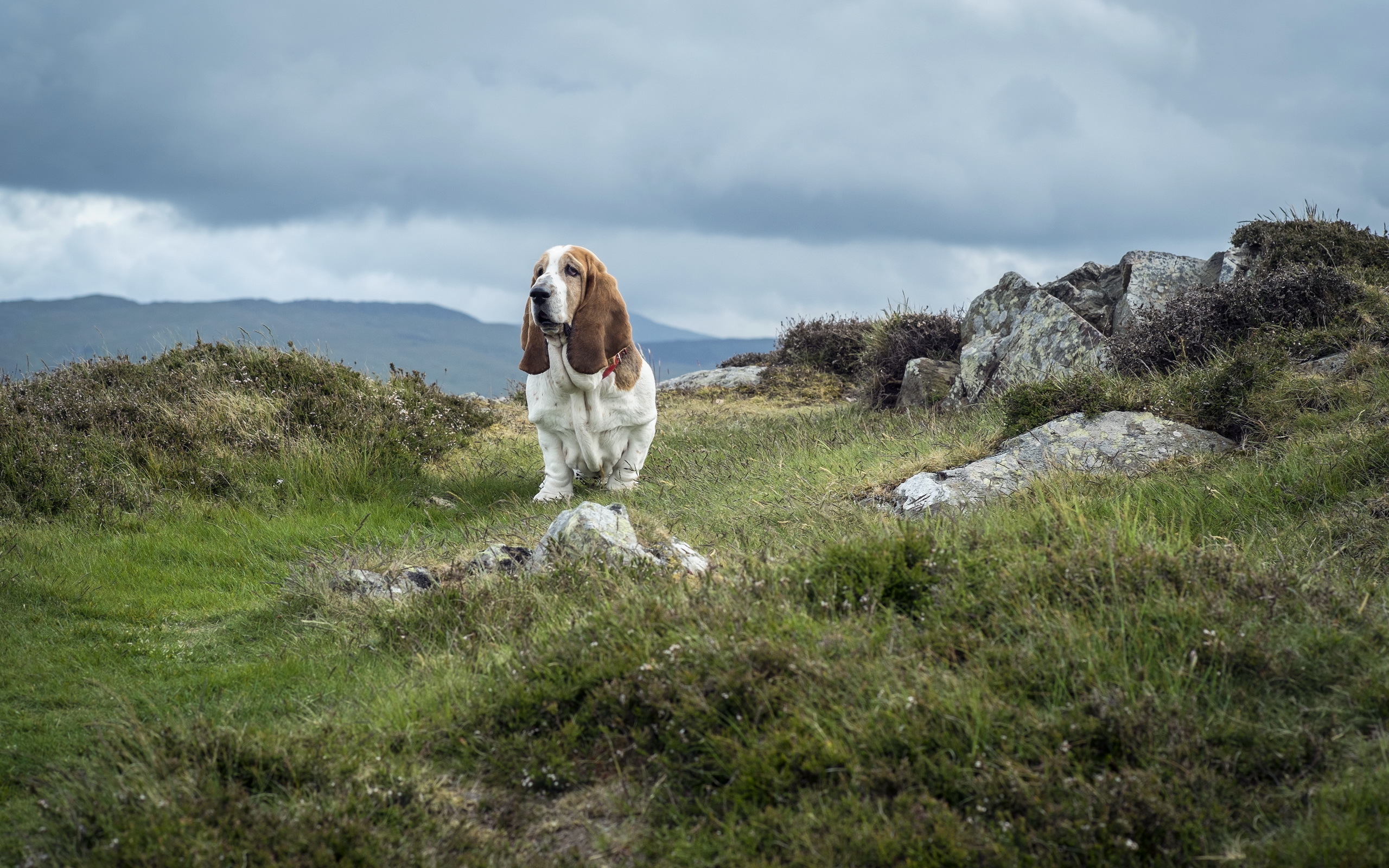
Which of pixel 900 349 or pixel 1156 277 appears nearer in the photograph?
pixel 1156 277

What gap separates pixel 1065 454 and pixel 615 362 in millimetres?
3779

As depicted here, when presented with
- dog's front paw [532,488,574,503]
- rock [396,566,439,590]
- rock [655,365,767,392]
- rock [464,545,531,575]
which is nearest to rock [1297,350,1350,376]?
dog's front paw [532,488,574,503]

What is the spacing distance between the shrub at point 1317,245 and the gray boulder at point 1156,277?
544mm

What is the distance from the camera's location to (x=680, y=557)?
5.56 m

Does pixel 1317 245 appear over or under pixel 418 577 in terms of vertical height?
over

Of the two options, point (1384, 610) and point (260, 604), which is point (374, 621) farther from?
point (1384, 610)

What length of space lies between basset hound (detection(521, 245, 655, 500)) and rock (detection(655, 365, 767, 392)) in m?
8.58

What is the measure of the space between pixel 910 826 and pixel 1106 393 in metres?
6.10

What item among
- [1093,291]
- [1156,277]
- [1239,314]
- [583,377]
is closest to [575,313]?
[583,377]

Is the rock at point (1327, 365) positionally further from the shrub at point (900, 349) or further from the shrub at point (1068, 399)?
the shrub at point (900, 349)

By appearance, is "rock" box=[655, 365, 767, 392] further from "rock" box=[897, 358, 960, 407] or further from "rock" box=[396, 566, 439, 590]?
"rock" box=[396, 566, 439, 590]

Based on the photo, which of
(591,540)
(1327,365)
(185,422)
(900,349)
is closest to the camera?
(591,540)

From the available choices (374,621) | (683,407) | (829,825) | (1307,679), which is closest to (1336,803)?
(1307,679)

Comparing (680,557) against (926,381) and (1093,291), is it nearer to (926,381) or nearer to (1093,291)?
(926,381)
